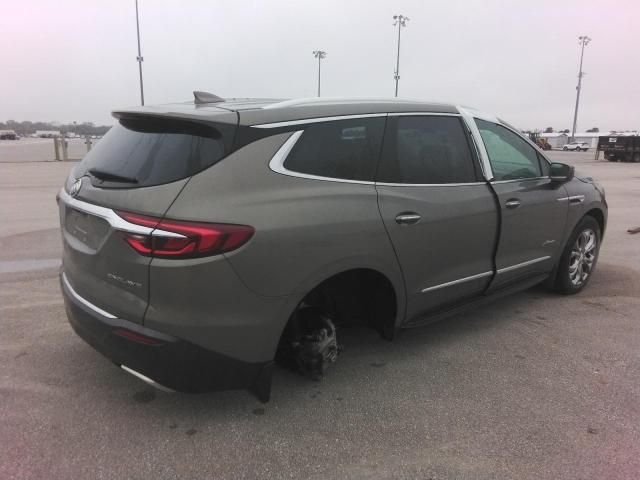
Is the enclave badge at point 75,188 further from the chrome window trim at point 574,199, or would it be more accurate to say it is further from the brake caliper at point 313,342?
the chrome window trim at point 574,199

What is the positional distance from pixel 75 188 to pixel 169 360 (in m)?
1.18

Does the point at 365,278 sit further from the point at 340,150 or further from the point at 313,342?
the point at 340,150

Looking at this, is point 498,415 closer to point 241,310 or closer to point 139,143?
point 241,310

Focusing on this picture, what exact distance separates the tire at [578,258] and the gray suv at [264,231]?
1373mm

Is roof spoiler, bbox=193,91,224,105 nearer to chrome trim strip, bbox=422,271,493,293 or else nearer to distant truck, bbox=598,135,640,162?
chrome trim strip, bbox=422,271,493,293

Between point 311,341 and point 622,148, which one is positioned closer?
point 311,341

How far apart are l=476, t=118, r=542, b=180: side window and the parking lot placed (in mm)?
1215

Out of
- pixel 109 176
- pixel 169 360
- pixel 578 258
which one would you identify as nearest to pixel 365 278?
pixel 169 360

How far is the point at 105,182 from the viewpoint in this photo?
2.67 meters

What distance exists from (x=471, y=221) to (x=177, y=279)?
206 cm

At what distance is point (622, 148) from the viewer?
3616 cm

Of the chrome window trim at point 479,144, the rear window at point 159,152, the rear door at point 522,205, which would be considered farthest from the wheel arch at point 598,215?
the rear window at point 159,152

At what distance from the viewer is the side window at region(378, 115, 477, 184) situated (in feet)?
10.3

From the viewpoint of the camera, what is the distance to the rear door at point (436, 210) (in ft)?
10.1
